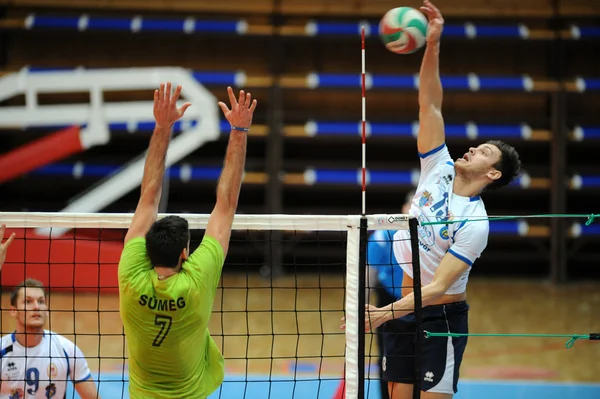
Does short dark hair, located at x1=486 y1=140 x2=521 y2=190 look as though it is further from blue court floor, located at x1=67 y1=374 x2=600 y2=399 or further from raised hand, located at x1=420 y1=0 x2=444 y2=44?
blue court floor, located at x1=67 y1=374 x2=600 y2=399

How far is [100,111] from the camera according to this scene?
1134 centimetres

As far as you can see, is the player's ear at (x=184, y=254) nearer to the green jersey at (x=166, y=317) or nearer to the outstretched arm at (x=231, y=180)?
the green jersey at (x=166, y=317)

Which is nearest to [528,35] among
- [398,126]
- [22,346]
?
[398,126]

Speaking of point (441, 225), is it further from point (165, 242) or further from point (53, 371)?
point (53, 371)

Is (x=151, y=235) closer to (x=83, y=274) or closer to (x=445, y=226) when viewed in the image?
(x=445, y=226)

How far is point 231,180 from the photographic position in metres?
3.71

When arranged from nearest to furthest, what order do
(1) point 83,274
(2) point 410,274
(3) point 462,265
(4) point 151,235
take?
(4) point 151,235
(3) point 462,265
(2) point 410,274
(1) point 83,274

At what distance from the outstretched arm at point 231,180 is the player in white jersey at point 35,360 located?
1773 mm

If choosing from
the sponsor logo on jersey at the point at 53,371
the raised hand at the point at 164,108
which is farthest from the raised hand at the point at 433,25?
the sponsor logo on jersey at the point at 53,371

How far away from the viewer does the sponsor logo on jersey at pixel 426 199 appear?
4.39m

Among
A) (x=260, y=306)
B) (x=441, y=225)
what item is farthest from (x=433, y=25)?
(x=260, y=306)

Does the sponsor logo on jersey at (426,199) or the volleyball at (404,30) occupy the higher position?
the volleyball at (404,30)

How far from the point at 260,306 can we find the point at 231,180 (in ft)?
21.1

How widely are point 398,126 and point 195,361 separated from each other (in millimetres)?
8497
